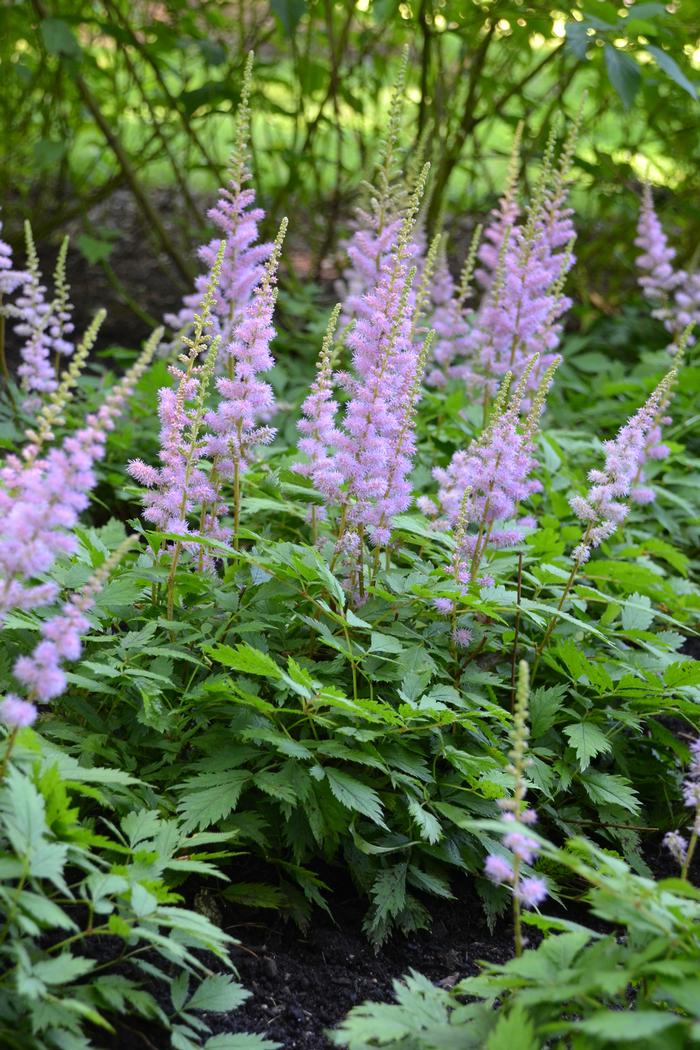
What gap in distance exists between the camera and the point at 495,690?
3422 mm

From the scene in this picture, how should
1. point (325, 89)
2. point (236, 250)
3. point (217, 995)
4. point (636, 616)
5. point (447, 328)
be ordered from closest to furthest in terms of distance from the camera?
point (217, 995) → point (636, 616) → point (236, 250) → point (447, 328) → point (325, 89)

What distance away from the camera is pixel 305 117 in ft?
Result: 22.5

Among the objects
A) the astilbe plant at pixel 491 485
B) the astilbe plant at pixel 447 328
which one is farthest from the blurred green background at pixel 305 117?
the astilbe plant at pixel 491 485

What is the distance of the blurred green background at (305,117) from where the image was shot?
5.91 meters

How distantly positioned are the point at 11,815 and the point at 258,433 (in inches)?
51.2

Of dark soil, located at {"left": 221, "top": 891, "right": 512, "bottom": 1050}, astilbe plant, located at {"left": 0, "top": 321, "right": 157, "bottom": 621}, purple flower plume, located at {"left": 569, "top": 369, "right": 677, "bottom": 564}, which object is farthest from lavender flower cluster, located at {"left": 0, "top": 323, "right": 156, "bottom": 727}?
purple flower plume, located at {"left": 569, "top": 369, "right": 677, "bottom": 564}

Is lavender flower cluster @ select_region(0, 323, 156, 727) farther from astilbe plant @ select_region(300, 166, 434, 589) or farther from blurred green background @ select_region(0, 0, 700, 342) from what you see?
blurred green background @ select_region(0, 0, 700, 342)

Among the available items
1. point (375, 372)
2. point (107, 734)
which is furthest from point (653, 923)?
point (375, 372)

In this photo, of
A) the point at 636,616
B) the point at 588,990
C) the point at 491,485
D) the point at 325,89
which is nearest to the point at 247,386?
the point at 491,485

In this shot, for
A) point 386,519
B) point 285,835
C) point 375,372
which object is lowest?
point 285,835

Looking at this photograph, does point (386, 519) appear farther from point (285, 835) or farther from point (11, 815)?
point (11, 815)

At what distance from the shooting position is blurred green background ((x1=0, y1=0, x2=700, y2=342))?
5906mm

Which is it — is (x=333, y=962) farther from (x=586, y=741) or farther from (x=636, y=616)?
(x=636, y=616)

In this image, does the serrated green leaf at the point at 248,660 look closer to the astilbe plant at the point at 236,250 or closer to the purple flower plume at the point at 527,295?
the astilbe plant at the point at 236,250
